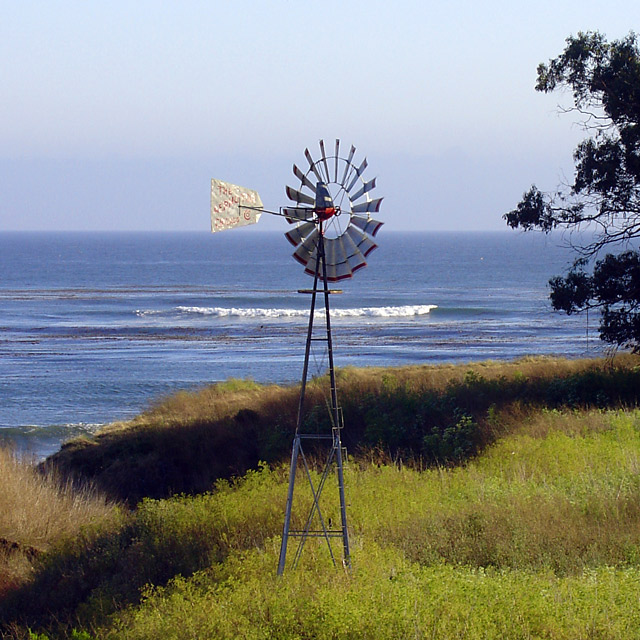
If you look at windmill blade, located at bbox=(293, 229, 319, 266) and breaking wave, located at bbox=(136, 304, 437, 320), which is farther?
breaking wave, located at bbox=(136, 304, 437, 320)

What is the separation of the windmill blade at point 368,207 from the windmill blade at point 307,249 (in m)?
0.54

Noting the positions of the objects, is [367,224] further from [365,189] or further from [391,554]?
[391,554]

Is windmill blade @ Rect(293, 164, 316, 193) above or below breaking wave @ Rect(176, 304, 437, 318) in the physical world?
above

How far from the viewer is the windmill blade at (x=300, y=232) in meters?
9.16

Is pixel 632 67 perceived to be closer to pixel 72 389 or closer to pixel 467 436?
pixel 467 436

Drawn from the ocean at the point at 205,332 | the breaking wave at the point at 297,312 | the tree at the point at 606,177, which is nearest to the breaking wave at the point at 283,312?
the breaking wave at the point at 297,312

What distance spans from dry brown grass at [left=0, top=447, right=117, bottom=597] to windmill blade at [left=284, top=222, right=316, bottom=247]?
7.38 m

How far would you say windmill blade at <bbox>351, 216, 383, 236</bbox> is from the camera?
884 centimetres

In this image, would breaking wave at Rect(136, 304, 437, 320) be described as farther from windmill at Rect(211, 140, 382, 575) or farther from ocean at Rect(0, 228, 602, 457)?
windmill at Rect(211, 140, 382, 575)

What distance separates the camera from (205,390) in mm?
30609

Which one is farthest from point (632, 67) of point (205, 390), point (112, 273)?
point (112, 273)

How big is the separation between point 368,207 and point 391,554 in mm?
3674

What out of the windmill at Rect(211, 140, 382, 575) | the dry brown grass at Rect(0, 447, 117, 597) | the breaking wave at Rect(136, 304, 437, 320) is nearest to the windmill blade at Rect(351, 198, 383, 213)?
the windmill at Rect(211, 140, 382, 575)

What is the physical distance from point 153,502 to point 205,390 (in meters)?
16.8
